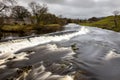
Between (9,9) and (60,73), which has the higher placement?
(9,9)

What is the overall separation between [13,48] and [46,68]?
36.1ft

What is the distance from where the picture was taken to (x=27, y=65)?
A: 57.3ft

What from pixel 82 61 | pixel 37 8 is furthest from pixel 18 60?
pixel 37 8

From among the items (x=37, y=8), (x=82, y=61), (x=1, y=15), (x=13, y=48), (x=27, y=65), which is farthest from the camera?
(x=37, y=8)

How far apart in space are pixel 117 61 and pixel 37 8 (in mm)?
85709

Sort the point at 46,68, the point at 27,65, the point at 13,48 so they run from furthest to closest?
the point at 13,48, the point at 27,65, the point at 46,68

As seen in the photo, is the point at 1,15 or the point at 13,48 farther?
the point at 1,15

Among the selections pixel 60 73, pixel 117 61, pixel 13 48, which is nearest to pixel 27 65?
pixel 60 73

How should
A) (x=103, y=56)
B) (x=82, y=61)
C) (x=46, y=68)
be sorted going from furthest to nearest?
Answer: (x=103, y=56), (x=82, y=61), (x=46, y=68)

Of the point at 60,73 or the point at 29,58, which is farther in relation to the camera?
the point at 29,58

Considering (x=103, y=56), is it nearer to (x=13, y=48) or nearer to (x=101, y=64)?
(x=101, y=64)

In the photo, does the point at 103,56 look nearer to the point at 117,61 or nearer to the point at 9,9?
the point at 117,61

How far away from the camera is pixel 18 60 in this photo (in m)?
18.9

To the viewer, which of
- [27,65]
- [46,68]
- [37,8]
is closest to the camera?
[46,68]
